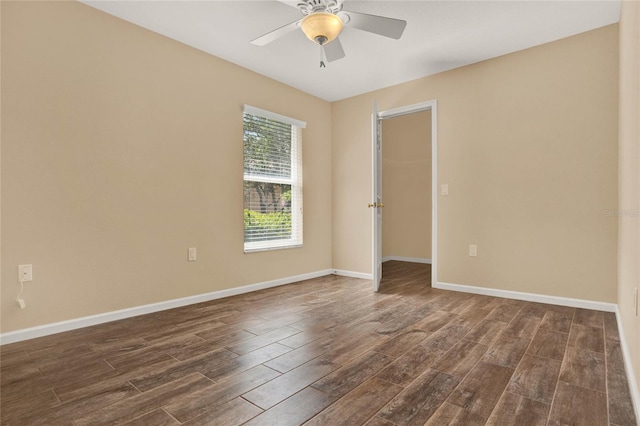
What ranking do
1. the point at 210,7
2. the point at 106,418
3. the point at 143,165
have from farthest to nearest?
1. the point at 143,165
2. the point at 210,7
3. the point at 106,418

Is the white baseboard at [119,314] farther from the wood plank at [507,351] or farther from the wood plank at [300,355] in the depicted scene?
the wood plank at [507,351]

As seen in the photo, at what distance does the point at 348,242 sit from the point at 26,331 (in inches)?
134

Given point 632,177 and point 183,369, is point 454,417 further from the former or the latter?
point 632,177

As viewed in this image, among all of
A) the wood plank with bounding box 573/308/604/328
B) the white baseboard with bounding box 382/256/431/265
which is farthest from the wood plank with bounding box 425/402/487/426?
the white baseboard with bounding box 382/256/431/265

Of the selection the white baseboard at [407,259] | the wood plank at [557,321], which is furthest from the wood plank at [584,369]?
the white baseboard at [407,259]

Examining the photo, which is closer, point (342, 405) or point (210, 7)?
point (342, 405)

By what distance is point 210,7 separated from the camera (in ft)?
8.46

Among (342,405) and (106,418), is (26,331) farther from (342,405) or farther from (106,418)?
(342,405)

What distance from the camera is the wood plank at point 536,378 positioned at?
1582 mm

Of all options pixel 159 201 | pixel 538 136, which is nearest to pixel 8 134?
pixel 159 201

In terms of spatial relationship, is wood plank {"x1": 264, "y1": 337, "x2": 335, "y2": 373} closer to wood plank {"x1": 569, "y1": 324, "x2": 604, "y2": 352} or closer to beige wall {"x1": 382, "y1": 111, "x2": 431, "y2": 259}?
wood plank {"x1": 569, "y1": 324, "x2": 604, "y2": 352}

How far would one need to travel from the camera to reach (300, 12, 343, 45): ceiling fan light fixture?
2.15 meters

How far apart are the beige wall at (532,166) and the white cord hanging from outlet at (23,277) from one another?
12.1 ft

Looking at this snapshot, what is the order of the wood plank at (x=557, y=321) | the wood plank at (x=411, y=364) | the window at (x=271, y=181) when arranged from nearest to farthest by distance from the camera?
the wood plank at (x=411, y=364) < the wood plank at (x=557, y=321) < the window at (x=271, y=181)
